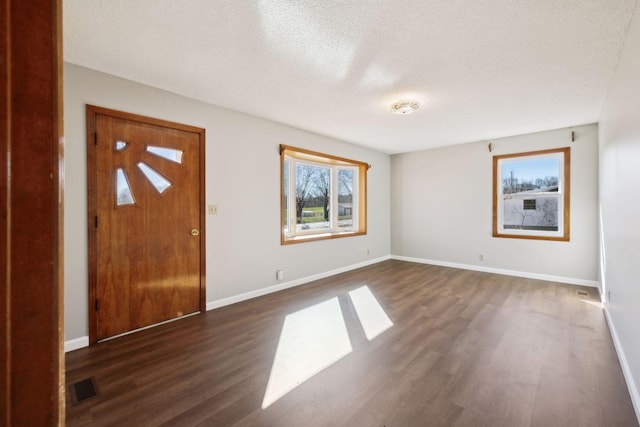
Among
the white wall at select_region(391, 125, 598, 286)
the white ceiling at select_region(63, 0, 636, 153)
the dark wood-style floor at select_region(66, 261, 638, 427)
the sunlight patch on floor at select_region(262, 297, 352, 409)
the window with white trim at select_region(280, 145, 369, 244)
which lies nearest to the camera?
the dark wood-style floor at select_region(66, 261, 638, 427)

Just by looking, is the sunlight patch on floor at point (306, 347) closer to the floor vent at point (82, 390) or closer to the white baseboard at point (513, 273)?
the floor vent at point (82, 390)

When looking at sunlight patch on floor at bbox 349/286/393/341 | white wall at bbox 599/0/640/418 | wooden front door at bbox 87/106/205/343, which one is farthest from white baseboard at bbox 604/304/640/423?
wooden front door at bbox 87/106/205/343

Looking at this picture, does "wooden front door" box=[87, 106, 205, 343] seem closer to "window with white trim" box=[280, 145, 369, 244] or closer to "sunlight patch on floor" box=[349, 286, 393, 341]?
"window with white trim" box=[280, 145, 369, 244]

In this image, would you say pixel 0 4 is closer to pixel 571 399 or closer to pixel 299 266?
pixel 571 399

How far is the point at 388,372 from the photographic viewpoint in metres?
2.06

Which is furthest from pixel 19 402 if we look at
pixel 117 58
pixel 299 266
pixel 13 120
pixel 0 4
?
pixel 299 266

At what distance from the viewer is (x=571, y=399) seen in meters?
1.78

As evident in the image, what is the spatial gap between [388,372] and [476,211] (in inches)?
160

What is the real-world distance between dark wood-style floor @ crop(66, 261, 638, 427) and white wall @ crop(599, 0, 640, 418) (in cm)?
23

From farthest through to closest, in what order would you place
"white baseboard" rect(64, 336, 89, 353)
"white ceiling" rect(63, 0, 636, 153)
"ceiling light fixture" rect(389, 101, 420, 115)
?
"ceiling light fixture" rect(389, 101, 420, 115) → "white baseboard" rect(64, 336, 89, 353) → "white ceiling" rect(63, 0, 636, 153)

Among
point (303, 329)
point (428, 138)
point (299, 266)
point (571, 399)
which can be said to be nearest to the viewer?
point (571, 399)

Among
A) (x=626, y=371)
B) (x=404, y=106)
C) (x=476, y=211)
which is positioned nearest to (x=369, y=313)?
(x=626, y=371)

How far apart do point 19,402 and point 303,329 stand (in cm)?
259

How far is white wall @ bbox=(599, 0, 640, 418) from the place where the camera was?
5.69 ft
